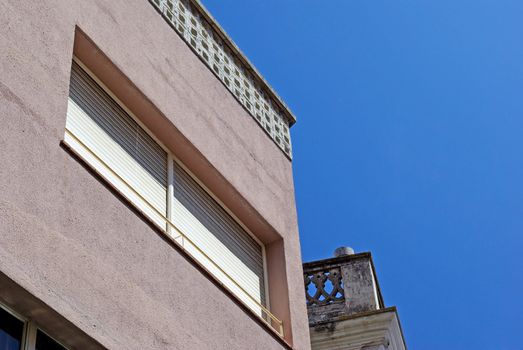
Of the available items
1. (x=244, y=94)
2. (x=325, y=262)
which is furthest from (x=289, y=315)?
(x=325, y=262)

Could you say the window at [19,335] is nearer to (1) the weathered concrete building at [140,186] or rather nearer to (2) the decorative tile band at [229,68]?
(1) the weathered concrete building at [140,186]

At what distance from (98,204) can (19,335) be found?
57.7 inches

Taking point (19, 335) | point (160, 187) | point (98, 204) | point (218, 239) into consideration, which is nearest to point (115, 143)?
point (160, 187)

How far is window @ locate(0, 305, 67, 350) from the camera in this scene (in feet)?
25.8

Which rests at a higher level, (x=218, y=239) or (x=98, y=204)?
(x=218, y=239)

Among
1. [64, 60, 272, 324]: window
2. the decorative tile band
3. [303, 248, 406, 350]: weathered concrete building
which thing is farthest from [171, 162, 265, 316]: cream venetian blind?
[303, 248, 406, 350]: weathered concrete building

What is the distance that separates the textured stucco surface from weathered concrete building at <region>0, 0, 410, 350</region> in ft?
0.05

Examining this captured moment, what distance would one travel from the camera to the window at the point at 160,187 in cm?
1006

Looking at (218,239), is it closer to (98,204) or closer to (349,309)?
(98,204)

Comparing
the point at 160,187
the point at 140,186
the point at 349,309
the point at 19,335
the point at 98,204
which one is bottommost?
the point at 19,335

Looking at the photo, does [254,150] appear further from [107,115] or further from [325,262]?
[325,262]

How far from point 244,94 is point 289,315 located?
265 cm

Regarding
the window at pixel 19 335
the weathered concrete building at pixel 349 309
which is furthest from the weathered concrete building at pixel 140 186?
the weathered concrete building at pixel 349 309

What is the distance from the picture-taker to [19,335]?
8.00 metres
